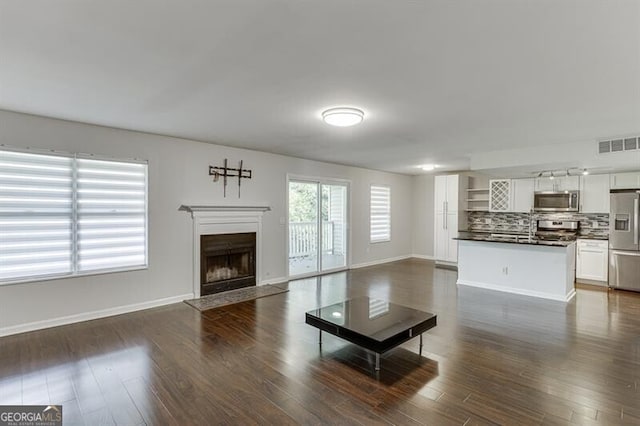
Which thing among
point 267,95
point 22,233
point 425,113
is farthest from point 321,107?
point 22,233

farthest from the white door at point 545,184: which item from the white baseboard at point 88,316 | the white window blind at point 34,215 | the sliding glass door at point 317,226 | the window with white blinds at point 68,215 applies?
the white window blind at point 34,215

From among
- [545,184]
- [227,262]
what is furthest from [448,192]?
[227,262]

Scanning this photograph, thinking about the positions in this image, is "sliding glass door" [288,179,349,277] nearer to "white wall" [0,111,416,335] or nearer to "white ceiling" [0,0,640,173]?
"white wall" [0,111,416,335]

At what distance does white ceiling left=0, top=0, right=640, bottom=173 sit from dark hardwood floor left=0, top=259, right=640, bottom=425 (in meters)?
2.51

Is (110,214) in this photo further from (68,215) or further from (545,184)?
(545,184)

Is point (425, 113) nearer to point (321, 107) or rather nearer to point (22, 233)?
point (321, 107)

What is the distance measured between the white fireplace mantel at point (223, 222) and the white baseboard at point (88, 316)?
1.40ft

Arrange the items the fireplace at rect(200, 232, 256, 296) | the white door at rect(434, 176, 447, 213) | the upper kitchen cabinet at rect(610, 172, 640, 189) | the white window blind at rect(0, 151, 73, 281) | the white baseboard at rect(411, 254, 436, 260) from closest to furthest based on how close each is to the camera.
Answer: the white window blind at rect(0, 151, 73, 281)
the fireplace at rect(200, 232, 256, 296)
the upper kitchen cabinet at rect(610, 172, 640, 189)
the white door at rect(434, 176, 447, 213)
the white baseboard at rect(411, 254, 436, 260)

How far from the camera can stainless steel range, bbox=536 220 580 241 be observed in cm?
674

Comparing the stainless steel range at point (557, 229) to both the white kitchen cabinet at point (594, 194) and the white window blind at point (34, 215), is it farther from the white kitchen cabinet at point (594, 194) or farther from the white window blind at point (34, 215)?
the white window blind at point (34, 215)

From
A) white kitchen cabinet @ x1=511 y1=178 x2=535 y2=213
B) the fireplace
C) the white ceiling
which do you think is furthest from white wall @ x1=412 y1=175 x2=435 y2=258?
the fireplace

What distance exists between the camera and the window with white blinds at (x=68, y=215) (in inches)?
145

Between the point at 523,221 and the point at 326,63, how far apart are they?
7323 mm

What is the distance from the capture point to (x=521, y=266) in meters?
5.59
